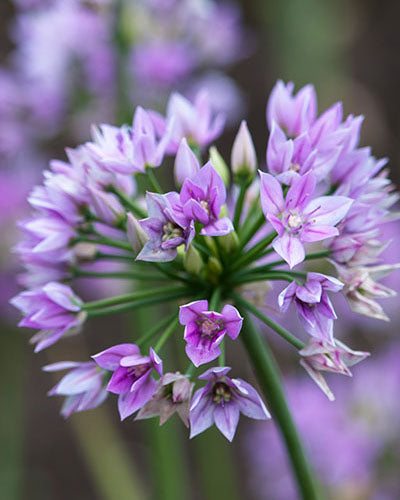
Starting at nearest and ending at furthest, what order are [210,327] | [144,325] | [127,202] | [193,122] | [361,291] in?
[210,327] → [361,291] → [127,202] → [193,122] → [144,325]

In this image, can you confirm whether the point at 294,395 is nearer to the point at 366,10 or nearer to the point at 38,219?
the point at 38,219

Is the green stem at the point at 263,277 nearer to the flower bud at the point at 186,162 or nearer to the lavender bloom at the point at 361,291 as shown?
the lavender bloom at the point at 361,291

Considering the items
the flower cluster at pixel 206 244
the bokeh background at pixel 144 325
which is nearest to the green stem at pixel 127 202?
the flower cluster at pixel 206 244

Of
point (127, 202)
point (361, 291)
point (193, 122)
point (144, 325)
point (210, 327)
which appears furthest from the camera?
point (144, 325)

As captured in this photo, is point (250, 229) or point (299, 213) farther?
point (250, 229)

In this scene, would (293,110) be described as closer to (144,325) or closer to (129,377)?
(129,377)

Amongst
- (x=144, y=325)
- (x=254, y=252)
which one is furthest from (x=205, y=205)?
(x=144, y=325)

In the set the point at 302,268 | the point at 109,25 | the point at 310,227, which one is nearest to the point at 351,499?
the point at 302,268
